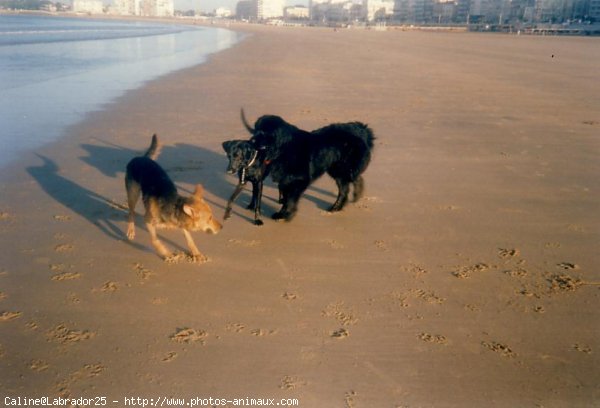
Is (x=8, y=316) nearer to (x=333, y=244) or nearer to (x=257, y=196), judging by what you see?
(x=257, y=196)

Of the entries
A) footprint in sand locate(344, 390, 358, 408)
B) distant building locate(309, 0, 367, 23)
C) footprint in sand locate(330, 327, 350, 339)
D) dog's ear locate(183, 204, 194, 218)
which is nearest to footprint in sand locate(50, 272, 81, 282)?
dog's ear locate(183, 204, 194, 218)

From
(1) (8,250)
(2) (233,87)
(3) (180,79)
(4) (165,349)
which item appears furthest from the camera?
(3) (180,79)

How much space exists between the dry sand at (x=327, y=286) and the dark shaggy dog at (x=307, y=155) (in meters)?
0.36

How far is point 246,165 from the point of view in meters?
5.26

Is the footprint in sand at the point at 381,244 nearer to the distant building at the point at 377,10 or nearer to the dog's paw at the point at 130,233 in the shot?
the dog's paw at the point at 130,233

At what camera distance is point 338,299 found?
391cm

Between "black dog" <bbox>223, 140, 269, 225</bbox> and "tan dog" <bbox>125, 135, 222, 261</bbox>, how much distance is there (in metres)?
0.71

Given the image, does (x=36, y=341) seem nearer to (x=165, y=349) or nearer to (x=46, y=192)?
(x=165, y=349)

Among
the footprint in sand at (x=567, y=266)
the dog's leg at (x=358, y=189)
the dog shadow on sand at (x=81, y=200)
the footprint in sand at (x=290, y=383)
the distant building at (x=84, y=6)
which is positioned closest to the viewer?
the footprint in sand at (x=290, y=383)

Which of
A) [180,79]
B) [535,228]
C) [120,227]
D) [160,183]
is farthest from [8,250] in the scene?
[180,79]

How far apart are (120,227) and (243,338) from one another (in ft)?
8.48

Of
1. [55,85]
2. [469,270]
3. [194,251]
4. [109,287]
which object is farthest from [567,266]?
[55,85]

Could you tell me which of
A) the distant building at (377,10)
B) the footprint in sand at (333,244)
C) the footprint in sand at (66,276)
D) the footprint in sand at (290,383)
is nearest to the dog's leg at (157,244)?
the footprint in sand at (66,276)

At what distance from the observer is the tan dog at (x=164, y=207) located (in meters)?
4.45
